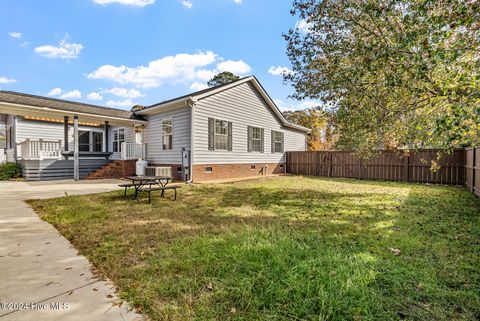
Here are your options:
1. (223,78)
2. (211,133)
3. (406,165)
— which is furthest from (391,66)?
(223,78)

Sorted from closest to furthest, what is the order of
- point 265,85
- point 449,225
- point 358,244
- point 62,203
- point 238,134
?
point 358,244 → point 449,225 → point 62,203 → point 238,134 → point 265,85

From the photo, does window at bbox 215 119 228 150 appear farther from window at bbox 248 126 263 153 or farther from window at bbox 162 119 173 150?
window at bbox 162 119 173 150

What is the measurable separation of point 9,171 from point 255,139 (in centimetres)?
1416

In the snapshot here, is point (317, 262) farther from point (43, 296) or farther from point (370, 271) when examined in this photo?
point (43, 296)

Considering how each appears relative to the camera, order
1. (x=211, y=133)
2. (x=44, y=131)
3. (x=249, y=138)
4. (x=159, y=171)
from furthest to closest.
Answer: (x=44, y=131) → (x=249, y=138) → (x=211, y=133) → (x=159, y=171)

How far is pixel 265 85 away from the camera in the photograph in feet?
49.3

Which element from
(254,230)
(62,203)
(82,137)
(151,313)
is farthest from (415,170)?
(82,137)

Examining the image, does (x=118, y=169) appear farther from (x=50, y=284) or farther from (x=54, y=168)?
(x=50, y=284)

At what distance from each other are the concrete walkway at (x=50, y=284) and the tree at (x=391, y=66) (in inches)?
158

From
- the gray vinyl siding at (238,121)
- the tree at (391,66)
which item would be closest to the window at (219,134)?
the gray vinyl siding at (238,121)

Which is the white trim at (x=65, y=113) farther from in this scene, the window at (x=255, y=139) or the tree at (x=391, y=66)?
the tree at (x=391, y=66)

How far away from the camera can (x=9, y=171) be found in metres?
12.8

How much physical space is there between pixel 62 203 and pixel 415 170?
15.1 m

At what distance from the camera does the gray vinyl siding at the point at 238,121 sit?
11.4 metres
